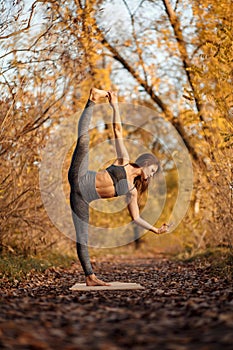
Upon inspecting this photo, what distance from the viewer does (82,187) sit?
7.27 meters

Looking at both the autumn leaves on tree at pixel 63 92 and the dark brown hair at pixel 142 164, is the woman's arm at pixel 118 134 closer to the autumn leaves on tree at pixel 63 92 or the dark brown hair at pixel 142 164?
the dark brown hair at pixel 142 164

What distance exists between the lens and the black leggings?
725 centimetres

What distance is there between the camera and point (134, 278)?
9.24 metres

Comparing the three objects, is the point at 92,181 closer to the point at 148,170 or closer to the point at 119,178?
the point at 119,178

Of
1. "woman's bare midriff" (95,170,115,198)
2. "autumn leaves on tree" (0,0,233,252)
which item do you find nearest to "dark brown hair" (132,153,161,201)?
"woman's bare midriff" (95,170,115,198)

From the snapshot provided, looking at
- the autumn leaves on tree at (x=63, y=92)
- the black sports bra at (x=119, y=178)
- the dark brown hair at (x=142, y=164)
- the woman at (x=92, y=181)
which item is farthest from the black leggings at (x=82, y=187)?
the autumn leaves on tree at (x=63, y=92)

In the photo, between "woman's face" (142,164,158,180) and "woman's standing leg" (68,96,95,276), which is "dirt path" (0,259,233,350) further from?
"woman's face" (142,164,158,180)

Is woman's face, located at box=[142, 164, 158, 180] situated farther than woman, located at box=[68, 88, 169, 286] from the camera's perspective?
Yes

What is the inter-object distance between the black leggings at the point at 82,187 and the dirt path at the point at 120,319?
74cm

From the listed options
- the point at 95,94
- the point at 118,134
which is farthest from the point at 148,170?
the point at 95,94

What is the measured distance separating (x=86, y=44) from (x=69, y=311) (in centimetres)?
649

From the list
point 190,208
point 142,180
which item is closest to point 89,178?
point 142,180

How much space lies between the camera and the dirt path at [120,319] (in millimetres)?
3654

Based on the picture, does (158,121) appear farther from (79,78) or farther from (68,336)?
(68,336)
